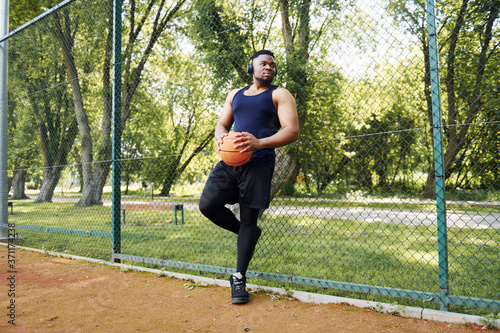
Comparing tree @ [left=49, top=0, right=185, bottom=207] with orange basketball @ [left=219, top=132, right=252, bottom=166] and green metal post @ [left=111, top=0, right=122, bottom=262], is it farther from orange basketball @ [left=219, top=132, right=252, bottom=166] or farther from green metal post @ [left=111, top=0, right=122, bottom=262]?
orange basketball @ [left=219, top=132, right=252, bottom=166]

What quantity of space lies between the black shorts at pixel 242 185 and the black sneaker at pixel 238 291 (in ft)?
2.18

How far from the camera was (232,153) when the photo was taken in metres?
2.84

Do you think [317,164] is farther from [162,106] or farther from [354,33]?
[162,106]

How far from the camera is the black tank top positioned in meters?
3.12

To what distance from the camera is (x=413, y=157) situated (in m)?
5.29

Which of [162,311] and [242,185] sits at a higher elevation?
[242,185]

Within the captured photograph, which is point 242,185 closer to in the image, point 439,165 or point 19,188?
point 439,165

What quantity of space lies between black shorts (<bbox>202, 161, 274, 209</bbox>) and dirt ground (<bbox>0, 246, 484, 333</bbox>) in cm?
91

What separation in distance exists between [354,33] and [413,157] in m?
2.29

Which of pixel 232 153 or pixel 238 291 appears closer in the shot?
pixel 232 153

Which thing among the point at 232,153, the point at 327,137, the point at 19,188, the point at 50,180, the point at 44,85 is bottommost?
the point at 19,188

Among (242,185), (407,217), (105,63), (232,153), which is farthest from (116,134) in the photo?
(407,217)

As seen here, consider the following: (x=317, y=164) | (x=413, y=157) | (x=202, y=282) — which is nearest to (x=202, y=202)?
(x=202, y=282)

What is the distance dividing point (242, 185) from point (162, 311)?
4.14ft
